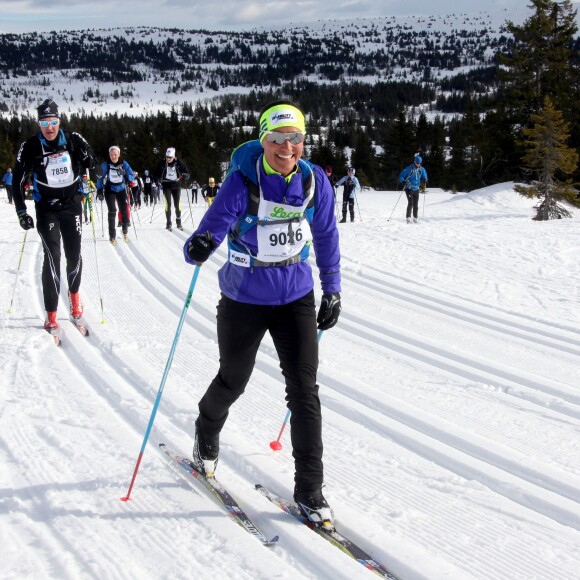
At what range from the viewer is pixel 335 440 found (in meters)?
3.92

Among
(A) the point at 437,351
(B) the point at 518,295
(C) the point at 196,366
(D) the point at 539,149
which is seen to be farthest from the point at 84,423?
(D) the point at 539,149

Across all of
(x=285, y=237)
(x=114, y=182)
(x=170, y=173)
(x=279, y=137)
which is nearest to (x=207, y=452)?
(x=285, y=237)

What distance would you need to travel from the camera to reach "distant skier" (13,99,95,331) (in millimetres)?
5410

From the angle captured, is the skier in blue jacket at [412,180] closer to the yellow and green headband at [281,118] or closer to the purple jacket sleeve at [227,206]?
the yellow and green headband at [281,118]

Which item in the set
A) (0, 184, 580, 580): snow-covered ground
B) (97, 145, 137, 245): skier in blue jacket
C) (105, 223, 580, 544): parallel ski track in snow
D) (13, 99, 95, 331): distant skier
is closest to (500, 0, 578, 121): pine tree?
(97, 145, 137, 245): skier in blue jacket

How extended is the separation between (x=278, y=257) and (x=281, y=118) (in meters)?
0.67

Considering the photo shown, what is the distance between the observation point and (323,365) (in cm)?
528

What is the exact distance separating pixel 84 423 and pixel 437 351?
3499 millimetres

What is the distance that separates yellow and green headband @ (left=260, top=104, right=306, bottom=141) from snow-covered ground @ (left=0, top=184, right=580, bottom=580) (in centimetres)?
200

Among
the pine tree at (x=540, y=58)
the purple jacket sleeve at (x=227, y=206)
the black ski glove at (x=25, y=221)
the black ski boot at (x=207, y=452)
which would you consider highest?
the pine tree at (x=540, y=58)

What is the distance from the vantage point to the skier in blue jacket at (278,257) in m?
2.67

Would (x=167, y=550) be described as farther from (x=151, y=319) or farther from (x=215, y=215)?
(x=151, y=319)

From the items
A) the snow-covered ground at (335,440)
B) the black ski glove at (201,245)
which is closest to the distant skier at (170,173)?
the snow-covered ground at (335,440)

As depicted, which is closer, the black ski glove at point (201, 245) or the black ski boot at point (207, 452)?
the black ski glove at point (201, 245)
